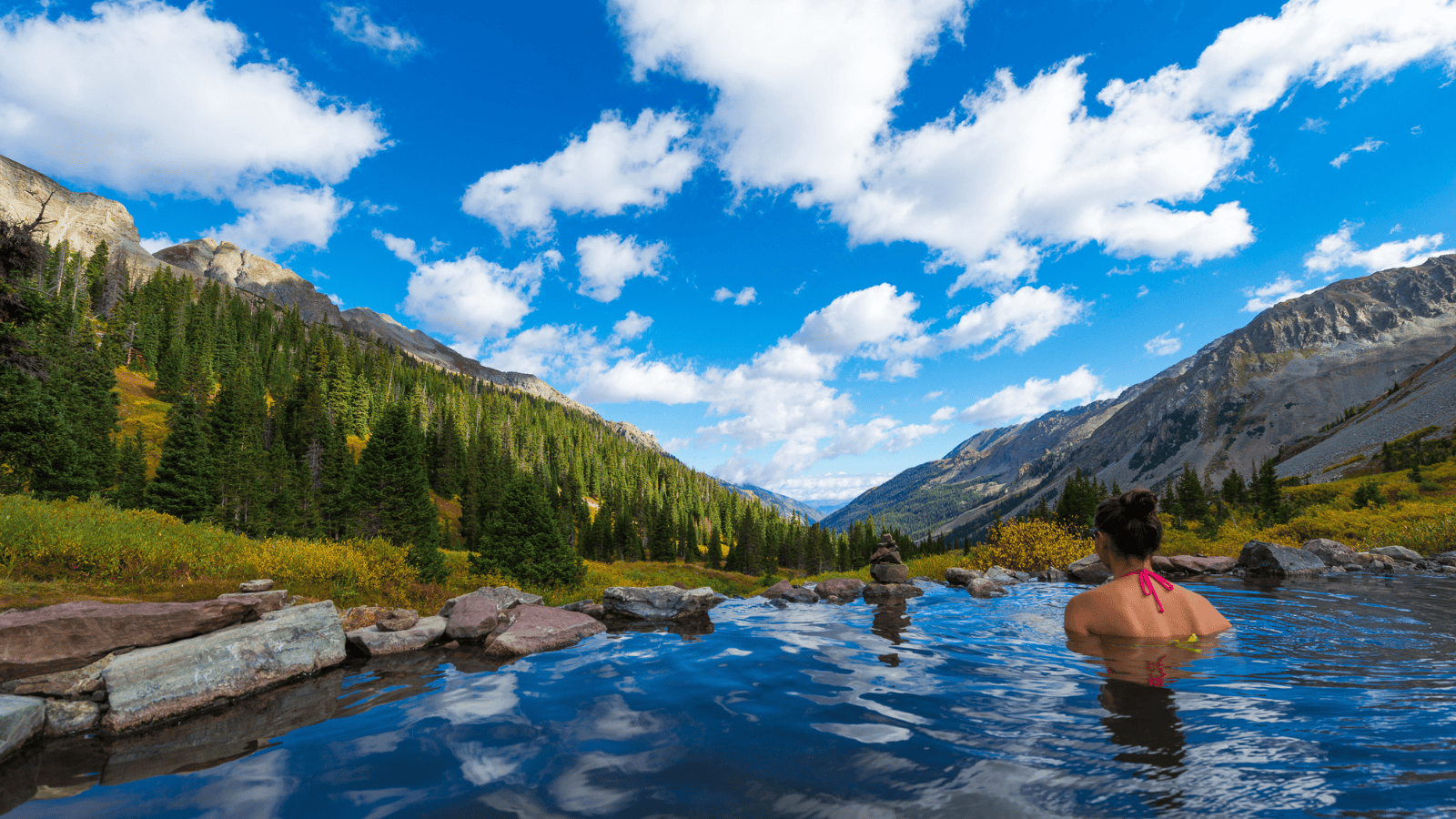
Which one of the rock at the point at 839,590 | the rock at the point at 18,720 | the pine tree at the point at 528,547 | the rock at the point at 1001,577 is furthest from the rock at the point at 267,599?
the rock at the point at 1001,577

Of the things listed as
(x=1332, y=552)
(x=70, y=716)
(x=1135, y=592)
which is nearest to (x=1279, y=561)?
(x=1332, y=552)

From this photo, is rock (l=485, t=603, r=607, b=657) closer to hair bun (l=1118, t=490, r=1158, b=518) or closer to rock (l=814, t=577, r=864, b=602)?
rock (l=814, t=577, r=864, b=602)

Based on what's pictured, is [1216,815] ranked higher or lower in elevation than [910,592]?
higher

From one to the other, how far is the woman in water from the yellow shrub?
64.9 feet

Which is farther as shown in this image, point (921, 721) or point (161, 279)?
point (161, 279)

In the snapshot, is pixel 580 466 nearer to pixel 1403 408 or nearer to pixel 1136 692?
pixel 1136 692

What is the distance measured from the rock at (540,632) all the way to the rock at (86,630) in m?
5.02

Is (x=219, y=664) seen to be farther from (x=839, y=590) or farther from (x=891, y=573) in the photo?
(x=891, y=573)

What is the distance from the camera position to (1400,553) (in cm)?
2156

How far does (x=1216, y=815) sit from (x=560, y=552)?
78.2 ft

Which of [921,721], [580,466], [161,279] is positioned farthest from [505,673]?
[161,279]

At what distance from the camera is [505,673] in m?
9.69

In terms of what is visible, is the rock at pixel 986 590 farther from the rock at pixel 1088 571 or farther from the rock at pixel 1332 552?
the rock at pixel 1332 552

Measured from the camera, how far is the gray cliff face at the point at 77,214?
175000 mm
